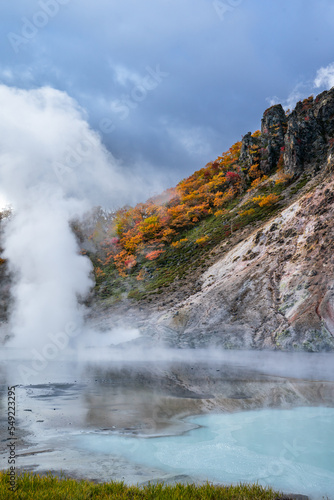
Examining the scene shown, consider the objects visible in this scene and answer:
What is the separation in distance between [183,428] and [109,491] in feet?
14.7

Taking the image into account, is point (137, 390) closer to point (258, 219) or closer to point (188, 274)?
point (188, 274)

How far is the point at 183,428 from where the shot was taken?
9.71 meters

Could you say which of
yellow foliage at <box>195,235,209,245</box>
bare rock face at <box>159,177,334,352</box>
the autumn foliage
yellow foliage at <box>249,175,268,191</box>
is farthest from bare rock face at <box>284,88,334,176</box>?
bare rock face at <box>159,177,334,352</box>

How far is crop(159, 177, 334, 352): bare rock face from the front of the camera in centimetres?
2855

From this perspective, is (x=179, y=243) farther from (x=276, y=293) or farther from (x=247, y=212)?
(x=276, y=293)

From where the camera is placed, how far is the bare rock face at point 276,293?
28.5 metres

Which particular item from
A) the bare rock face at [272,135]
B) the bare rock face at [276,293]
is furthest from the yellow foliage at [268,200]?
the bare rock face at [276,293]

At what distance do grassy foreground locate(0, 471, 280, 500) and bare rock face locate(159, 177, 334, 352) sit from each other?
919 inches

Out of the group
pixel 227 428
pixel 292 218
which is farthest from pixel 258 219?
pixel 227 428

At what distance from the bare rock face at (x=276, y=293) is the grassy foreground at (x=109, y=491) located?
23355mm

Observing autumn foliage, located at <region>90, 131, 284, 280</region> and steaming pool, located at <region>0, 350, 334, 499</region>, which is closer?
steaming pool, located at <region>0, 350, 334, 499</region>

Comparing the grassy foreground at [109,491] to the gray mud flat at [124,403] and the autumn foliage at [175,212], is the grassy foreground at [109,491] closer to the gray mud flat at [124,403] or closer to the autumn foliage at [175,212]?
the gray mud flat at [124,403]

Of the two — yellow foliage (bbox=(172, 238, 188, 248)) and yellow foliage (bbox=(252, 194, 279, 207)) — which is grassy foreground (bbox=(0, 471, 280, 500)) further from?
yellow foliage (bbox=(172, 238, 188, 248))

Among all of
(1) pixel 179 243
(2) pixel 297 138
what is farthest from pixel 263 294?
(2) pixel 297 138
